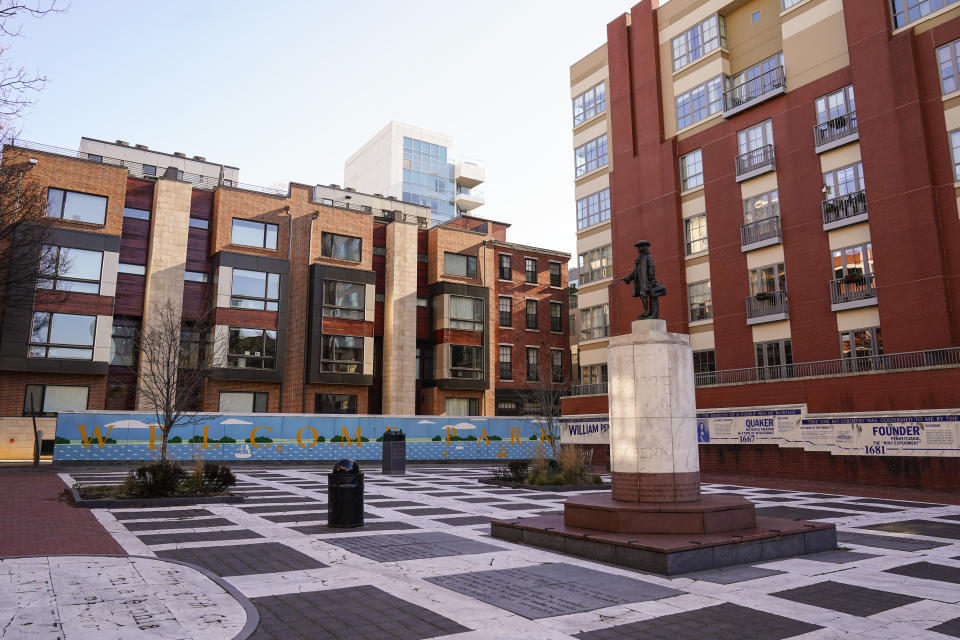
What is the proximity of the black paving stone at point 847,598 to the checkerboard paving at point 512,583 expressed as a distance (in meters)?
0.02

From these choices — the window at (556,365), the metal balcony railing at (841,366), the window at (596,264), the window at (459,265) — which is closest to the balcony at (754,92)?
the window at (596,264)

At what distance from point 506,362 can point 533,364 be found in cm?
247

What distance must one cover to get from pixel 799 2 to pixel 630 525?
2874cm

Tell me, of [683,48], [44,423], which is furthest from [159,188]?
[683,48]

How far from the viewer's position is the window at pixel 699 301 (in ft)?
106

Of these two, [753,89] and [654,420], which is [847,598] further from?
[753,89]

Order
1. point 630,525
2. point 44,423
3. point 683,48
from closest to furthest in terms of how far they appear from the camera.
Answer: point 630,525, point 44,423, point 683,48

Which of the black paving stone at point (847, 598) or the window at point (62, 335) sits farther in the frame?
the window at point (62, 335)

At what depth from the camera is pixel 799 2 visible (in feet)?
95.3

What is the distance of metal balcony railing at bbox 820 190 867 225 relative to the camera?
25891 millimetres

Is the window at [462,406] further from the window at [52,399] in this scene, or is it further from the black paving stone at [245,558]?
the black paving stone at [245,558]

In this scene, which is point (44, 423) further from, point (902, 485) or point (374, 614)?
point (902, 485)

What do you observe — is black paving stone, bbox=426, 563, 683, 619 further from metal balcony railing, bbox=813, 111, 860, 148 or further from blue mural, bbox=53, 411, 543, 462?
metal balcony railing, bbox=813, 111, 860, 148

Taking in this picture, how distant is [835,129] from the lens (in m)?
27.1
